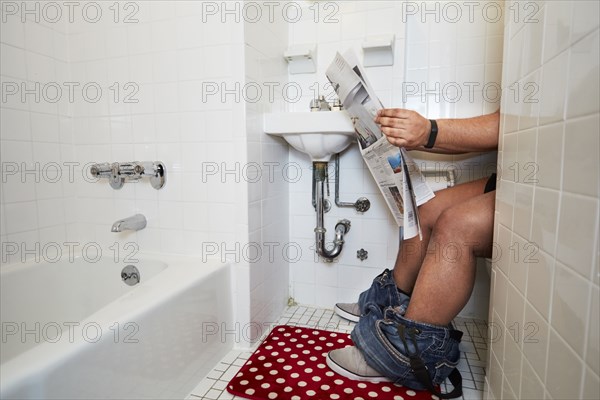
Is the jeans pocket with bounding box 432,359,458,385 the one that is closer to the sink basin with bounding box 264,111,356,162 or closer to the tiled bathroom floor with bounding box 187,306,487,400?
the tiled bathroom floor with bounding box 187,306,487,400

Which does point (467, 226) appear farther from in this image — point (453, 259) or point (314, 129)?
point (314, 129)

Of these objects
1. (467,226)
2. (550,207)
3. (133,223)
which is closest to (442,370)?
(467,226)

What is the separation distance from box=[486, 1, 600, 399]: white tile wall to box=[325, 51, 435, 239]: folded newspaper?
23cm

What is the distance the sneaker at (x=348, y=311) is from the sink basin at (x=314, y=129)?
578 millimetres

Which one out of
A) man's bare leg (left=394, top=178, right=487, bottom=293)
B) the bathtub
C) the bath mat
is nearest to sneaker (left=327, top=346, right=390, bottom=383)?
the bath mat

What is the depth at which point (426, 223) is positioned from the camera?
1046 millimetres

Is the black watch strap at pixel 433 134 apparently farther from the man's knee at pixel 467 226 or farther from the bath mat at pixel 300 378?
the bath mat at pixel 300 378

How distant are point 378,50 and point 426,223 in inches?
24.9

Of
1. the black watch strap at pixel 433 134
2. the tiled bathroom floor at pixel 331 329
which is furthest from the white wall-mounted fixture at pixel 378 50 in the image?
the tiled bathroom floor at pixel 331 329

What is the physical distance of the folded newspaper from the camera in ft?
2.80

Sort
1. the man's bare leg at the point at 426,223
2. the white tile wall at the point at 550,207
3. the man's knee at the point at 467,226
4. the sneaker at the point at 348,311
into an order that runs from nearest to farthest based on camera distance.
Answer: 1. the white tile wall at the point at 550,207
2. the man's knee at the point at 467,226
3. the man's bare leg at the point at 426,223
4. the sneaker at the point at 348,311

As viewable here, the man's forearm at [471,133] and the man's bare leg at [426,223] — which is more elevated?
the man's forearm at [471,133]

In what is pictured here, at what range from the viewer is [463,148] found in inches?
35.4

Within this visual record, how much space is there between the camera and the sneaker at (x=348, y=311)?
129 cm
